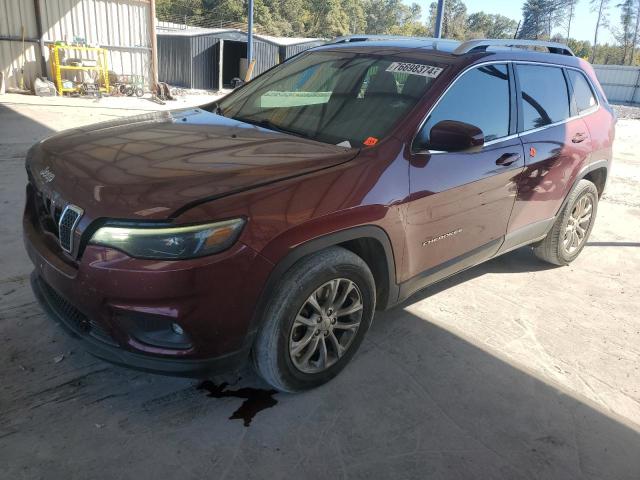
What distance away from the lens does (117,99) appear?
15852mm

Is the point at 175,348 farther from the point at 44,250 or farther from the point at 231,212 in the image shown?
the point at 44,250

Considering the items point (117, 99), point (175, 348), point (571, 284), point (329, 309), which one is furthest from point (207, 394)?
point (117, 99)

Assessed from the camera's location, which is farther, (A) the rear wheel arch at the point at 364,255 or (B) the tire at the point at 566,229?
(B) the tire at the point at 566,229

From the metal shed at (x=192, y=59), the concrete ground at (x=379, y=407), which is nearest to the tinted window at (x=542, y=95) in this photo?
A: the concrete ground at (x=379, y=407)

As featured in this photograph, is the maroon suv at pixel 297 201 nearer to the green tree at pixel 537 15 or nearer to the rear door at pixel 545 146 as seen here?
the rear door at pixel 545 146

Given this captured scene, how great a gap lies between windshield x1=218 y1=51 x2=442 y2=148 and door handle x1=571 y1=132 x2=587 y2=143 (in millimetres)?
1709

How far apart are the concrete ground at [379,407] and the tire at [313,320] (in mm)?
166

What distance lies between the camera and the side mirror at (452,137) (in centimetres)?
289

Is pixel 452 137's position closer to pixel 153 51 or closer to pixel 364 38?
pixel 364 38

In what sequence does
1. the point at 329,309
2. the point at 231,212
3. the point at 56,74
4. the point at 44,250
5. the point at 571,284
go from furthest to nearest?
the point at 56,74, the point at 571,284, the point at 329,309, the point at 44,250, the point at 231,212

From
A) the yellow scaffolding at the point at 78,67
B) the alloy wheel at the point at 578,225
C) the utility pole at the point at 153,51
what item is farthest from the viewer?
the utility pole at the point at 153,51

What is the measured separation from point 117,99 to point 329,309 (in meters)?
15.2

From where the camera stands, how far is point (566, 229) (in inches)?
182

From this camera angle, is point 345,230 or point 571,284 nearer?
point 345,230
